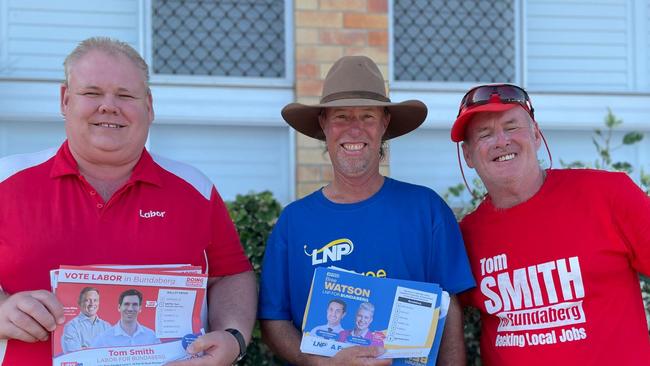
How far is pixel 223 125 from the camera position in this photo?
4996 mm

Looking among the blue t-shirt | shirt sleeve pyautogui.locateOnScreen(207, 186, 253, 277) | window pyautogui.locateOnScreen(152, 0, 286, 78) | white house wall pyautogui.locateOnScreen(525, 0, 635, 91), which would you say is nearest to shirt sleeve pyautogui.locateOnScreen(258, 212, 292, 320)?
the blue t-shirt

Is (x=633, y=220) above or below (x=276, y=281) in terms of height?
above

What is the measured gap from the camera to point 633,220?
2750 mm

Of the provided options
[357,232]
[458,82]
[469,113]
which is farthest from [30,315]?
[458,82]

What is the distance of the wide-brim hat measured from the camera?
306cm

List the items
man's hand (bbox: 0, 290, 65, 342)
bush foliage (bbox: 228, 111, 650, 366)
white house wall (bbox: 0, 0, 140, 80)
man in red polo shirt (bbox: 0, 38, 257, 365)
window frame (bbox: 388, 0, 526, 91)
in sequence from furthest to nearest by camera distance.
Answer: window frame (bbox: 388, 0, 526, 91)
white house wall (bbox: 0, 0, 140, 80)
bush foliage (bbox: 228, 111, 650, 366)
man in red polo shirt (bbox: 0, 38, 257, 365)
man's hand (bbox: 0, 290, 65, 342)

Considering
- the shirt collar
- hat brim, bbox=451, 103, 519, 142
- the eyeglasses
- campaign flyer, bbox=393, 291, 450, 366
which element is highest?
the eyeglasses

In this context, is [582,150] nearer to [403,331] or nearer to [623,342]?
[623,342]

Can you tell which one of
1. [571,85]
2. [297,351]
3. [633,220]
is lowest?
[297,351]

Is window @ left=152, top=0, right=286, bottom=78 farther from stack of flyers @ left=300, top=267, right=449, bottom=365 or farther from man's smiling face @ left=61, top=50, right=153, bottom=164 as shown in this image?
stack of flyers @ left=300, top=267, right=449, bottom=365

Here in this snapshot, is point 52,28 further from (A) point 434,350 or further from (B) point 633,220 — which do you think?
(B) point 633,220

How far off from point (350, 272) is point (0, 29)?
3.29m

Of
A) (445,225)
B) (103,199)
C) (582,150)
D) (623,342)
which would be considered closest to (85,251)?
(103,199)

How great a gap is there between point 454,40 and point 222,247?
306 cm
